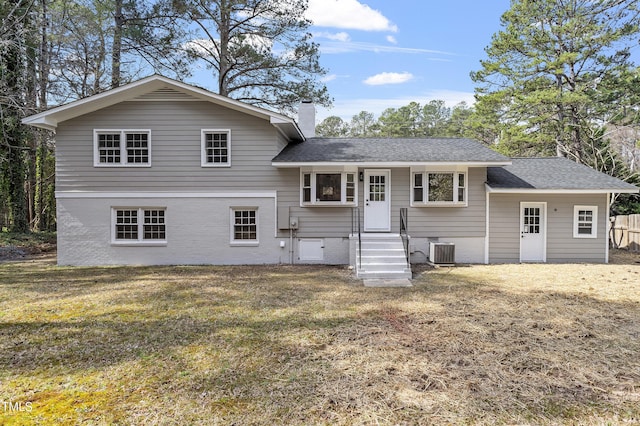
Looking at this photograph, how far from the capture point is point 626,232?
1566cm

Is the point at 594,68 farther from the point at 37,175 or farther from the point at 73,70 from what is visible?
the point at 37,175

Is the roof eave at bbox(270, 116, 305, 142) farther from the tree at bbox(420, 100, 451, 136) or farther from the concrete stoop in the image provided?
the tree at bbox(420, 100, 451, 136)

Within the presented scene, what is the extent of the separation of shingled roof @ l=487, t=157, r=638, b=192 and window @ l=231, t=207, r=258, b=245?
772cm

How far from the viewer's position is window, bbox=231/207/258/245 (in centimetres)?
1157

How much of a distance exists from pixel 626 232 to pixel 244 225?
1645 cm

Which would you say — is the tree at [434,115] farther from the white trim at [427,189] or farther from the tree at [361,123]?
the white trim at [427,189]

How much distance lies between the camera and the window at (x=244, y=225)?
11570mm

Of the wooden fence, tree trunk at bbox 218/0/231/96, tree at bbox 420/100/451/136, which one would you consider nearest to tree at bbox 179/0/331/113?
tree trunk at bbox 218/0/231/96

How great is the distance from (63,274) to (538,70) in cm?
2355

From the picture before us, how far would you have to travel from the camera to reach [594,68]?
61.2 feet

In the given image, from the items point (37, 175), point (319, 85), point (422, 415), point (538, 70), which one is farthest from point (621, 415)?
point (37, 175)

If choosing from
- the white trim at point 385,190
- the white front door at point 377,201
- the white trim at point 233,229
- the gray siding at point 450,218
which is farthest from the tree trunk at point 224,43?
the gray siding at point 450,218

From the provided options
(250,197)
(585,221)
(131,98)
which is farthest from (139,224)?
(585,221)

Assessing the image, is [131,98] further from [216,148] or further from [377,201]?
[377,201]
